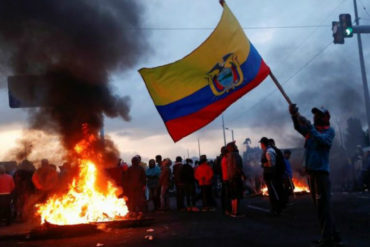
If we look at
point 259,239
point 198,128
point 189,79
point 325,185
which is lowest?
point 259,239

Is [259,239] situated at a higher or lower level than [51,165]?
lower

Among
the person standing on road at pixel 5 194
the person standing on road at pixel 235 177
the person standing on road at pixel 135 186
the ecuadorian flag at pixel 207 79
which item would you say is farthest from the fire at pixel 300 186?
the ecuadorian flag at pixel 207 79

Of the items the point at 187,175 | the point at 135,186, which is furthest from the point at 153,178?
the point at 135,186

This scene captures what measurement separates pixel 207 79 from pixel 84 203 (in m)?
4.94

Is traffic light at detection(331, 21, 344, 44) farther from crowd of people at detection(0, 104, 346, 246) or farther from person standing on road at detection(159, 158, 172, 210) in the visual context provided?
person standing on road at detection(159, 158, 172, 210)

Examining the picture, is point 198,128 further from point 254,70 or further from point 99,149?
point 99,149

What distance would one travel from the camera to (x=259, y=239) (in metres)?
7.91

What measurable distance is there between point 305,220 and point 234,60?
4.24 meters

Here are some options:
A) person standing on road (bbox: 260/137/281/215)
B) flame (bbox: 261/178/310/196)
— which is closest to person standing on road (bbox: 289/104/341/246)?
person standing on road (bbox: 260/137/281/215)

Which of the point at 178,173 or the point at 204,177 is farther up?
the point at 178,173

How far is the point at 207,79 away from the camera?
302 inches

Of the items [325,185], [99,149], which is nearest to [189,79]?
[325,185]

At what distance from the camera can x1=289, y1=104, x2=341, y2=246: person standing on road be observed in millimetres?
6566

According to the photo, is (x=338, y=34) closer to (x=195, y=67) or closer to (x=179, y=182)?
(x=179, y=182)
